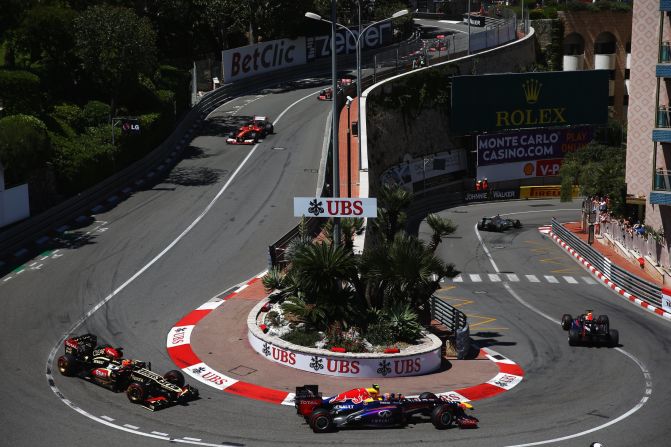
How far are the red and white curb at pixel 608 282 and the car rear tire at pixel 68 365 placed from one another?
89.1 ft

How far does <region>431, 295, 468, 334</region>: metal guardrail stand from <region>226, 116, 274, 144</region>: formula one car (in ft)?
104

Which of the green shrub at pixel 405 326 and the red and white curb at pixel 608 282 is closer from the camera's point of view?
the green shrub at pixel 405 326

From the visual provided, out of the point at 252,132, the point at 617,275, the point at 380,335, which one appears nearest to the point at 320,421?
the point at 380,335

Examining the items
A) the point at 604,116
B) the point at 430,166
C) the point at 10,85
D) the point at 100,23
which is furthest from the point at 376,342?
the point at 604,116

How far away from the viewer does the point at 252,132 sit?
228ft

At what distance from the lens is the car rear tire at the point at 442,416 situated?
27312 mm

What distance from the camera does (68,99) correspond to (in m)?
64.5

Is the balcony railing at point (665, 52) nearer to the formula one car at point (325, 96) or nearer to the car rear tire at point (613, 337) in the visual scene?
the car rear tire at point (613, 337)

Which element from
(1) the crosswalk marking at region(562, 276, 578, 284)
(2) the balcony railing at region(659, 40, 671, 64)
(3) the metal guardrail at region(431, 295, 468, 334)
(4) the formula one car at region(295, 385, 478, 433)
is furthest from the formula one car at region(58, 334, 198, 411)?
(2) the balcony railing at region(659, 40, 671, 64)

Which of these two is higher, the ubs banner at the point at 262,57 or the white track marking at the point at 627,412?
the ubs banner at the point at 262,57

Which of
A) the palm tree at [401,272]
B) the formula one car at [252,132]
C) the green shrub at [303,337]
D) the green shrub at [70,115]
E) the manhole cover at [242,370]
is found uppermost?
the green shrub at [70,115]

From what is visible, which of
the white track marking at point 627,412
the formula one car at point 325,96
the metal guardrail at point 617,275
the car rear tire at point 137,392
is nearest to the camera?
the white track marking at point 627,412

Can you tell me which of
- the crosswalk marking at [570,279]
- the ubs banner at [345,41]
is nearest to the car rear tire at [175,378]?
the crosswalk marking at [570,279]

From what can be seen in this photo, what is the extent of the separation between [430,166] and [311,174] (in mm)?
19168
